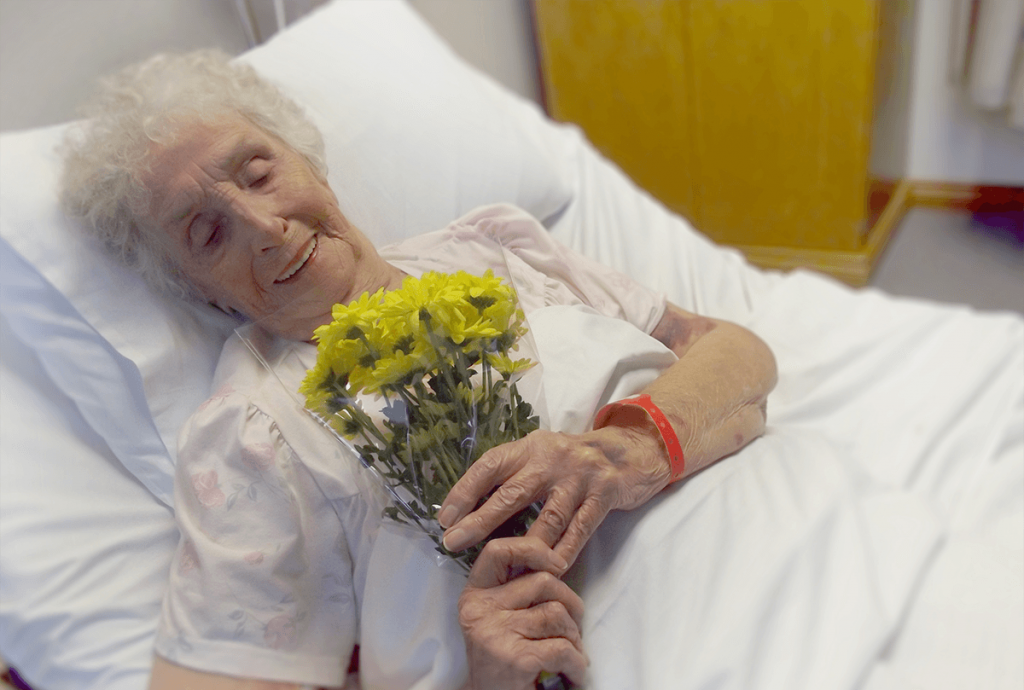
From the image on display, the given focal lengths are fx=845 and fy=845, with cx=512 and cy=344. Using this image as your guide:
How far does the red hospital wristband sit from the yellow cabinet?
166 cm

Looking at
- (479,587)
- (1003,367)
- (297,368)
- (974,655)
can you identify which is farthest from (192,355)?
(1003,367)

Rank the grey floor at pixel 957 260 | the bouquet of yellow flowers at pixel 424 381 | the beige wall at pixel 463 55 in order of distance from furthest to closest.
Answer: the grey floor at pixel 957 260
the beige wall at pixel 463 55
the bouquet of yellow flowers at pixel 424 381

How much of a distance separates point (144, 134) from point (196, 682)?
569 millimetres

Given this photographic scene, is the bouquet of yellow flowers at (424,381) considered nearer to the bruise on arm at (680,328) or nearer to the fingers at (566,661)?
the fingers at (566,661)

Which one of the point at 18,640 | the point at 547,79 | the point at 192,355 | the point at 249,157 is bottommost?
the point at 547,79

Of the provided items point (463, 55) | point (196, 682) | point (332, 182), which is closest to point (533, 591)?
point (196, 682)

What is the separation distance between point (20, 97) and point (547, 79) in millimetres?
1613

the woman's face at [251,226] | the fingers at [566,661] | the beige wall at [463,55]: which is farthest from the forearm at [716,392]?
the beige wall at [463,55]

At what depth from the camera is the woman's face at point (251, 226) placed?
0.89m

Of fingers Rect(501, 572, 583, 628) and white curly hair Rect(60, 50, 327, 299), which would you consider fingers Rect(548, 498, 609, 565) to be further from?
white curly hair Rect(60, 50, 327, 299)

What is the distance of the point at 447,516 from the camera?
2.34 feet

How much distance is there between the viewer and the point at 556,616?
0.74 m

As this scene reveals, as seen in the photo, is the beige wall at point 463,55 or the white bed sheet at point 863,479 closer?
the white bed sheet at point 863,479

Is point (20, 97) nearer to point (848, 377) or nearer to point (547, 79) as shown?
point (848, 377)
